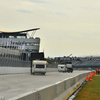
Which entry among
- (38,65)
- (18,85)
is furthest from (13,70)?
(18,85)

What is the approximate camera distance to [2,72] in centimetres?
3672

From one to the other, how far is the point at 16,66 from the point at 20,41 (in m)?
99.9

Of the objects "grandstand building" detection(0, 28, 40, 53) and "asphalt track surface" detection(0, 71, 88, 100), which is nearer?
"asphalt track surface" detection(0, 71, 88, 100)

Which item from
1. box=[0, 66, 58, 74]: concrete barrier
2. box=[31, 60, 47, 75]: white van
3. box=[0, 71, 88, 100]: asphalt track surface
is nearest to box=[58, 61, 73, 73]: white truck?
box=[0, 66, 58, 74]: concrete barrier

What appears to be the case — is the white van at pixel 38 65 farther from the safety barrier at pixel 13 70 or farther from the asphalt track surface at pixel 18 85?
the asphalt track surface at pixel 18 85

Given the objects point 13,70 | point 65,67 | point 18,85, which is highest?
point 65,67

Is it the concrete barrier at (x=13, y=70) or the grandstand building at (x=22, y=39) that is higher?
the grandstand building at (x=22, y=39)

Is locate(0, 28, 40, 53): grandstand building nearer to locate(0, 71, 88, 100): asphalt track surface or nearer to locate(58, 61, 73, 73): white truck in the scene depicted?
locate(58, 61, 73, 73): white truck

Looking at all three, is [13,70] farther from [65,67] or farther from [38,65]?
[65,67]

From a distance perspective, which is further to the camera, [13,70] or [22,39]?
[22,39]

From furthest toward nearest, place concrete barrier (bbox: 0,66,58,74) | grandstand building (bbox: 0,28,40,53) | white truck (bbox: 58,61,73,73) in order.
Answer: grandstand building (bbox: 0,28,40,53)
white truck (bbox: 58,61,73,73)
concrete barrier (bbox: 0,66,58,74)

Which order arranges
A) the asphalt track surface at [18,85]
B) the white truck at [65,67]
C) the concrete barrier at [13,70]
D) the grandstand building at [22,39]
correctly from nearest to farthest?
1. the asphalt track surface at [18,85]
2. the concrete barrier at [13,70]
3. the white truck at [65,67]
4. the grandstand building at [22,39]

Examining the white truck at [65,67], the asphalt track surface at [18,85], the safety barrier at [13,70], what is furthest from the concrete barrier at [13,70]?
the white truck at [65,67]

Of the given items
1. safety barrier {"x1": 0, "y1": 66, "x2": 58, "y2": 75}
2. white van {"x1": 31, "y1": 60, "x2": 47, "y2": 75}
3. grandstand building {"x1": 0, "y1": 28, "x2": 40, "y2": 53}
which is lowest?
safety barrier {"x1": 0, "y1": 66, "x2": 58, "y2": 75}
